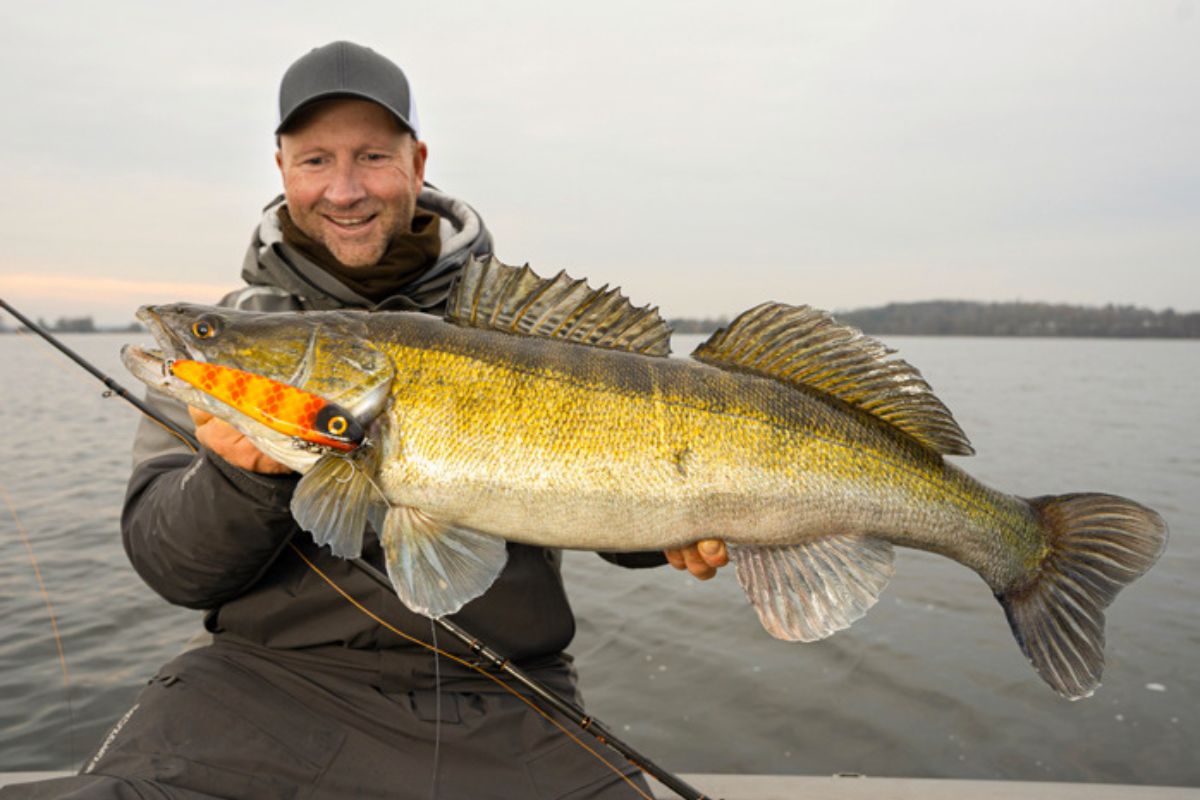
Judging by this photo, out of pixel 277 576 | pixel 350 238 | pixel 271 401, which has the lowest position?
pixel 277 576

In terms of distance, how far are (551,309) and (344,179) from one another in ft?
4.87

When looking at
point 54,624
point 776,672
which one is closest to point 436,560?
point 776,672

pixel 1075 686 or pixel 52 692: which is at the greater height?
pixel 1075 686

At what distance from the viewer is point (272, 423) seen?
7.57 ft

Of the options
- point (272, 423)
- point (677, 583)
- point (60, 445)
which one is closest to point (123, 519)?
point (272, 423)

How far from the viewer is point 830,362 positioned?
2662mm

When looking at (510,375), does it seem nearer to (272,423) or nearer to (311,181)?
(272,423)

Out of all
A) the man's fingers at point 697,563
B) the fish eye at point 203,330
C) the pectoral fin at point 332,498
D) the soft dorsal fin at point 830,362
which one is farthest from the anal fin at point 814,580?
the fish eye at point 203,330

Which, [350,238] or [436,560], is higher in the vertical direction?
[350,238]

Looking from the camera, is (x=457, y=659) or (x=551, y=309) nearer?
(x=551, y=309)

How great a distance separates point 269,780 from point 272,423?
3.61 ft

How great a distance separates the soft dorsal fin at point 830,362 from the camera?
2633 millimetres

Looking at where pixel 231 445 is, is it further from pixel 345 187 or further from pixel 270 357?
pixel 345 187

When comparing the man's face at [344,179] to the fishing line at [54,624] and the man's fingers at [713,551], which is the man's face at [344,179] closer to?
the man's fingers at [713,551]
